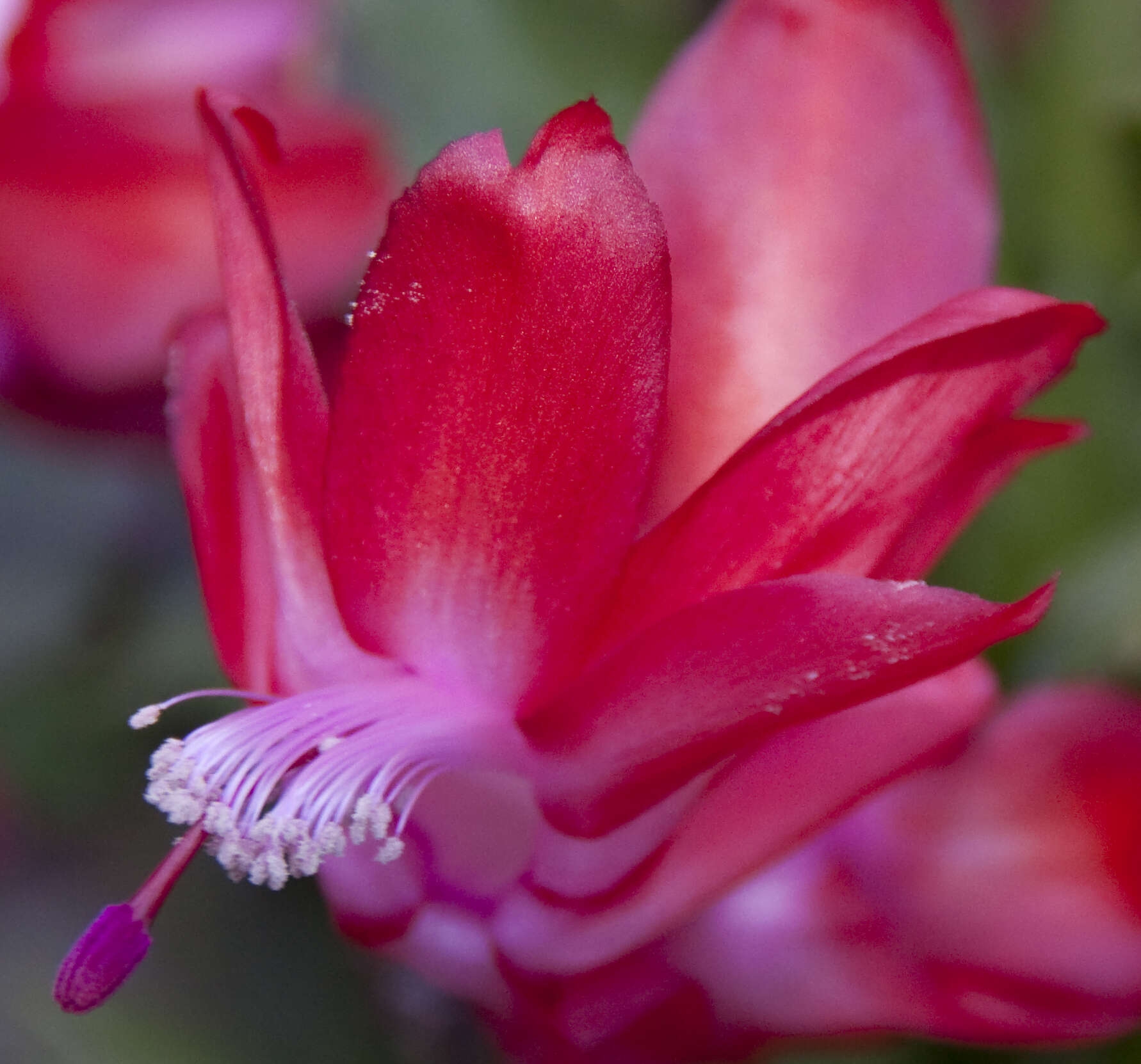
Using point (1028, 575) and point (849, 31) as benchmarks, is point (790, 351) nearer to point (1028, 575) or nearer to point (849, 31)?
point (849, 31)

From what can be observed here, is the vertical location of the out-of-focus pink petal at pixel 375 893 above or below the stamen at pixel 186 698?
below

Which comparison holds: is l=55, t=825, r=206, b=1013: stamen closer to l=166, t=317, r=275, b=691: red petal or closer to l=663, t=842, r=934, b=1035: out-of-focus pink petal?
l=166, t=317, r=275, b=691: red petal

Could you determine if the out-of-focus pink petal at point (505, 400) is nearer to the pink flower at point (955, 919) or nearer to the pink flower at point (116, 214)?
the pink flower at point (955, 919)

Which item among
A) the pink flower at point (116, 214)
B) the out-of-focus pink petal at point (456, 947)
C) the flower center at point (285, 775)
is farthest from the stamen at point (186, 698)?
the pink flower at point (116, 214)

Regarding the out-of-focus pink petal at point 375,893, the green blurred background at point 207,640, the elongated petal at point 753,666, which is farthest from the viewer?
the green blurred background at point 207,640

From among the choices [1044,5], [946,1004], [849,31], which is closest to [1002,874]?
[946,1004]

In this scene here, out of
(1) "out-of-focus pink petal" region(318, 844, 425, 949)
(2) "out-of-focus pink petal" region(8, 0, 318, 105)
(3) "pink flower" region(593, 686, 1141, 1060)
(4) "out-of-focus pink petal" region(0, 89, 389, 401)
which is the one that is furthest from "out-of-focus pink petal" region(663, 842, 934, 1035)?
(2) "out-of-focus pink petal" region(8, 0, 318, 105)

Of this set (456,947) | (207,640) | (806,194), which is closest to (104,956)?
(456,947)

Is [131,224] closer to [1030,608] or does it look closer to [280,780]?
[280,780]
